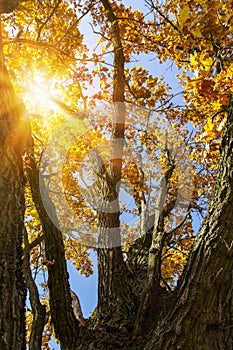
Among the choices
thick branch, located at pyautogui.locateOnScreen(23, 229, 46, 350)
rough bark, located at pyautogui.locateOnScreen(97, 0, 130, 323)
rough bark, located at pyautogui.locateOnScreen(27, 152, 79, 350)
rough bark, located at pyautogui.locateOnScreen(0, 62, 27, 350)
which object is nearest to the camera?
rough bark, located at pyautogui.locateOnScreen(0, 62, 27, 350)

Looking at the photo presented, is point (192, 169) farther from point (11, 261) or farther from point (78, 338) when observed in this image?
point (11, 261)

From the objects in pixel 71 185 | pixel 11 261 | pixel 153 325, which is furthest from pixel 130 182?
pixel 11 261

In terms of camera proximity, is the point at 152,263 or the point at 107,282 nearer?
the point at 152,263

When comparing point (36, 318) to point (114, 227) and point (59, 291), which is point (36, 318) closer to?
point (59, 291)

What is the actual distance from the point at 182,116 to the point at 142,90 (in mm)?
1383

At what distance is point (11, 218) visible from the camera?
2.18 m

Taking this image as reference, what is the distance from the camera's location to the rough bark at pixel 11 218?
195 cm

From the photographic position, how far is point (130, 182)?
7516mm

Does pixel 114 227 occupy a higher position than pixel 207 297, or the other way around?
pixel 114 227

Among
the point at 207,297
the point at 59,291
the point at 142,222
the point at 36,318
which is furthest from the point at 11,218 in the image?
the point at 142,222

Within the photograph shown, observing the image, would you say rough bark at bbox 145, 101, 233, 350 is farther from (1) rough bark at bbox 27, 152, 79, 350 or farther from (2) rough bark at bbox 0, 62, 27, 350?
(1) rough bark at bbox 27, 152, 79, 350

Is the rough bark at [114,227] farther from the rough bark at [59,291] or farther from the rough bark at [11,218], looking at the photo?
the rough bark at [11,218]

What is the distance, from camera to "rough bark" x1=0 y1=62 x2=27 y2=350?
1952 mm

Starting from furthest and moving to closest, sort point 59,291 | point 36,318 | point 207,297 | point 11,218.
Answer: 1. point 36,318
2. point 59,291
3. point 207,297
4. point 11,218
